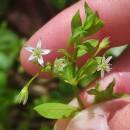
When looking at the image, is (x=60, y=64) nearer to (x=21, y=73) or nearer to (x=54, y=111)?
(x=54, y=111)

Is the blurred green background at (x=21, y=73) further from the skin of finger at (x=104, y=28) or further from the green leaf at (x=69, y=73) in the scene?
the green leaf at (x=69, y=73)

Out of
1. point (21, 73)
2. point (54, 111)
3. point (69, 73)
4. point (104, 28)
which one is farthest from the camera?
point (21, 73)

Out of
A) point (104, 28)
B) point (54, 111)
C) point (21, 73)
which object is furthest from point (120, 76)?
point (21, 73)

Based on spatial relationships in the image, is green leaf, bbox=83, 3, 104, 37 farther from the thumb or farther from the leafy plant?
the thumb

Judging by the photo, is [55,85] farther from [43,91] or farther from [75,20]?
[75,20]

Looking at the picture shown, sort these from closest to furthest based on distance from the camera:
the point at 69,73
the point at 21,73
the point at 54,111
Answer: the point at 69,73
the point at 54,111
the point at 21,73
